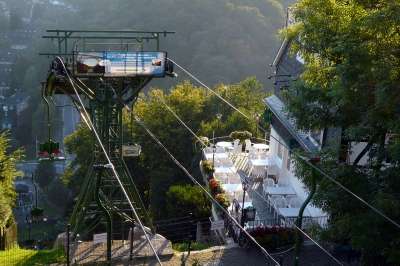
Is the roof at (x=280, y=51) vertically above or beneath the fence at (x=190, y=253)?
above

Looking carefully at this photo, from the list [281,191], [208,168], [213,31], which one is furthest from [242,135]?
[213,31]

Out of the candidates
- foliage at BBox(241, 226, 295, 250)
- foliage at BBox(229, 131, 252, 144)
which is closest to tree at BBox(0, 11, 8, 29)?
foliage at BBox(229, 131, 252, 144)

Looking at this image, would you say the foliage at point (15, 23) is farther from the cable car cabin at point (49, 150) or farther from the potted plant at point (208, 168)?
the cable car cabin at point (49, 150)

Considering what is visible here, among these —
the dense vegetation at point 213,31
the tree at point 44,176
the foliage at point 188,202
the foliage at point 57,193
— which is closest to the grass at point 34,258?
the foliage at point 188,202

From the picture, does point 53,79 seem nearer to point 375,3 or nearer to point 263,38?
point 375,3

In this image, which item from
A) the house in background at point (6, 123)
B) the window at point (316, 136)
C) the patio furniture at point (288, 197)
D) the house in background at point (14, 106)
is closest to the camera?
the window at point (316, 136)

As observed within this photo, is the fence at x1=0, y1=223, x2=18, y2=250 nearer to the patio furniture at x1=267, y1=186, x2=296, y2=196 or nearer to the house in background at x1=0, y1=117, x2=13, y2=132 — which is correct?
the patio furniture at x1=267, y1=186, x2=296, y2=196

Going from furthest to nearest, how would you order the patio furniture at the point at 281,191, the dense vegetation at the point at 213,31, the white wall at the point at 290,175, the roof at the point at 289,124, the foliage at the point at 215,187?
the dense vegetation at the point at 213,31
the patio furniture at the point at 281,191
the foliage at the point at 215,187
the white wall at the point at 290,175
the roof at the point at 289,124

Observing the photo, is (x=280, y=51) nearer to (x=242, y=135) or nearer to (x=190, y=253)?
(x=242, y=135)
